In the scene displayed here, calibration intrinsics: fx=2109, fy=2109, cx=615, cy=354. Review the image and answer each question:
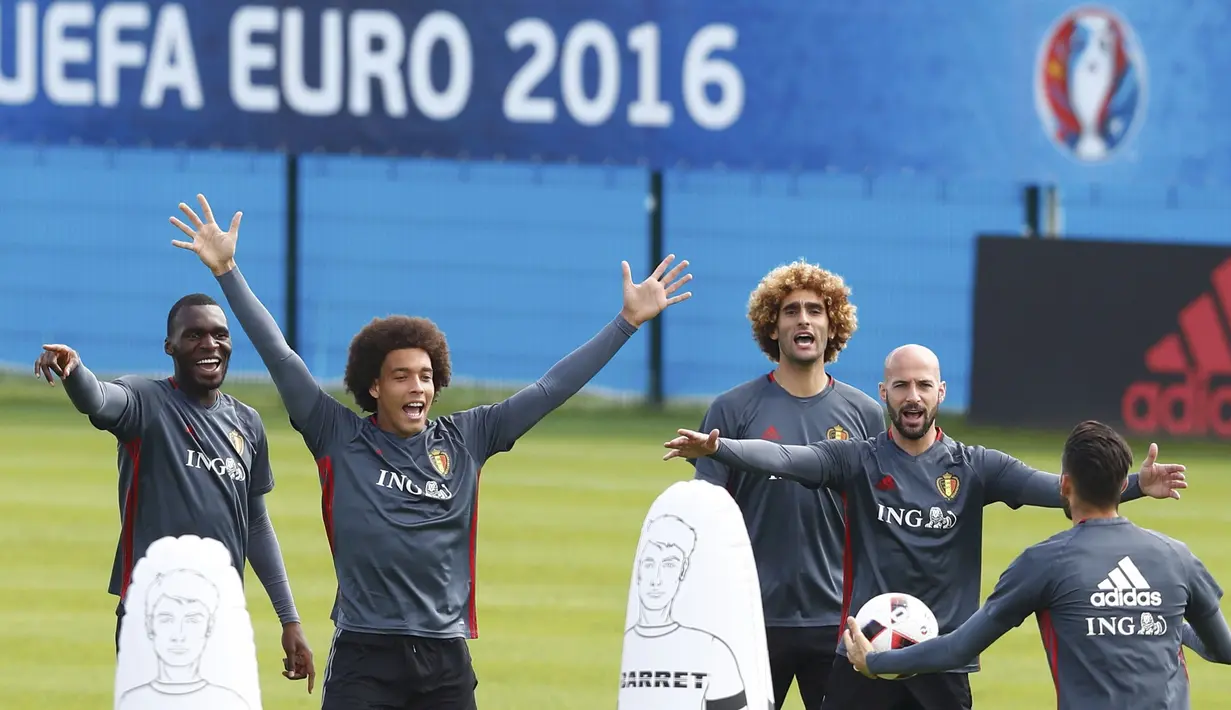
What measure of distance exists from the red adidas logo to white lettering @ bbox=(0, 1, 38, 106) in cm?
1298

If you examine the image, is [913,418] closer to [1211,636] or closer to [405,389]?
[1211,636]

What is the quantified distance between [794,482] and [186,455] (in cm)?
236

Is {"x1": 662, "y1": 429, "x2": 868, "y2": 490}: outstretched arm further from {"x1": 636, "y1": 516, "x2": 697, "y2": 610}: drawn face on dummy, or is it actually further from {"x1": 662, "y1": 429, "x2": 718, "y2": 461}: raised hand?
{"x1": 636, "y1": 516, "x2": 697, "y2": 610}: drawn face on dummy

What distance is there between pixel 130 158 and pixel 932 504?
2068cm

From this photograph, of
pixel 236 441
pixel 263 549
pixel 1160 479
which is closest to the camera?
pixel 1160 479

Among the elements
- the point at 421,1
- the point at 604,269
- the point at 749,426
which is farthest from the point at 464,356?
the point at 749,426

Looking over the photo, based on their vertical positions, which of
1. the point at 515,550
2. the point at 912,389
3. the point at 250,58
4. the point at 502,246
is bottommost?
the point at 515,550

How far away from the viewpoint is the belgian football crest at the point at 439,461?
7.49 metres

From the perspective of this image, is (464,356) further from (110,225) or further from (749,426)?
(749,426)

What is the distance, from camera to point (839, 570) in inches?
334

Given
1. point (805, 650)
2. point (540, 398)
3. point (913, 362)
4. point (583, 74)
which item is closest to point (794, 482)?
point (805, 650)

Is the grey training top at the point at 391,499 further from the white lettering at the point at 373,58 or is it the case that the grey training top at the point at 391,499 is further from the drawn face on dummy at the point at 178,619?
the white lettering at the point at 373,58

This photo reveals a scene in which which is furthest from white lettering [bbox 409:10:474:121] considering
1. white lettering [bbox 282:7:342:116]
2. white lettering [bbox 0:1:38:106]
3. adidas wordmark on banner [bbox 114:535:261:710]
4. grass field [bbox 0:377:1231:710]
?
adidas wordmark on banner [bbox 114:535:261:710]

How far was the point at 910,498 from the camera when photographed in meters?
7.77
